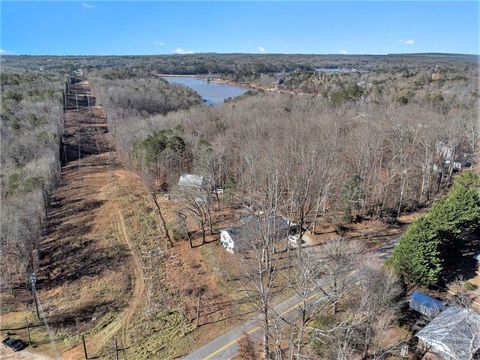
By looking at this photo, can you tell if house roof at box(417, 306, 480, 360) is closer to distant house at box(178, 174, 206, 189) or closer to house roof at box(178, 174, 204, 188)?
distant house at box(178, 174, 206, 189)

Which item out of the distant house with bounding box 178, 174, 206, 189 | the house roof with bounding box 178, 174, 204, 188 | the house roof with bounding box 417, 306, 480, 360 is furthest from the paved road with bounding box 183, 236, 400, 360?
the house roof with bounding box 178, 174, 204, 188

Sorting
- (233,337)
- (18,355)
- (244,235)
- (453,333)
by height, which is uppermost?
(453,333)

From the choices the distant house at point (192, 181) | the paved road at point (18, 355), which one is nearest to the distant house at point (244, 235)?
the distant house at point (192, 181)

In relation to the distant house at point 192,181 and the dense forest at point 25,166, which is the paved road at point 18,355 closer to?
the dense forest at point 25,166

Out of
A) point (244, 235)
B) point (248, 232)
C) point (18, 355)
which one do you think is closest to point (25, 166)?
point (18, 355)

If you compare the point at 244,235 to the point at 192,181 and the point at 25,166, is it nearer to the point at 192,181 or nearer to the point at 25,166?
the point at 192,181
